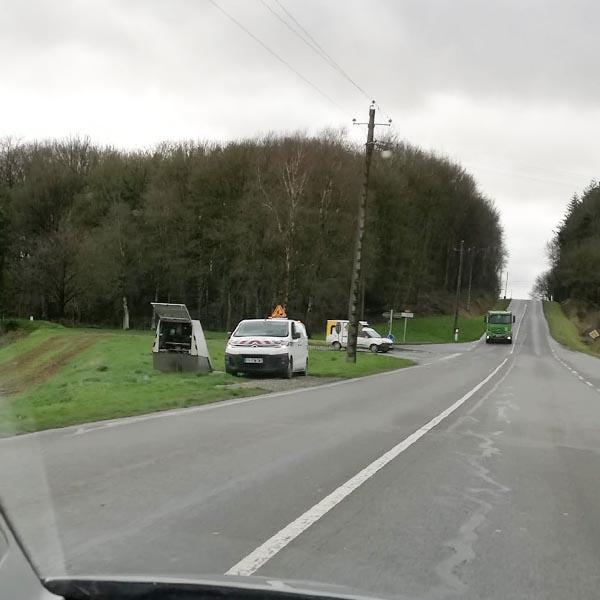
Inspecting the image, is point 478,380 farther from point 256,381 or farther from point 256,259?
point 256,259

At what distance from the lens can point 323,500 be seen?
691 centimetres

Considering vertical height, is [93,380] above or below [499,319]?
below

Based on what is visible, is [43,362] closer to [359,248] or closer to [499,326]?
[359,248]

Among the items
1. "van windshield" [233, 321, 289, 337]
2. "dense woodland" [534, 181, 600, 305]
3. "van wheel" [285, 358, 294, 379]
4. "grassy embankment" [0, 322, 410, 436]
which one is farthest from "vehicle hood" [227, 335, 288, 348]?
"dense woodland" [534, 181, 600, 305]

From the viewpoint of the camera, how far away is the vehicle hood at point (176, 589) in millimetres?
2896

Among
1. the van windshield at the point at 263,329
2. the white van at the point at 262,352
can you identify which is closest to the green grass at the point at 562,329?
the van windshield at the point at 263,329

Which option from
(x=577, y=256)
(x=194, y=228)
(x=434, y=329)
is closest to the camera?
(x=194, y=228)

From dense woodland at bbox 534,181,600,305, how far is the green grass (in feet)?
11.0

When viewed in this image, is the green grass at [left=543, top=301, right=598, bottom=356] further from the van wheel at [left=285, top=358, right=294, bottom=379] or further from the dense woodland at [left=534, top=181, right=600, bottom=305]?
the van wheel at [left=285, top=358, right=294, bottom=379]

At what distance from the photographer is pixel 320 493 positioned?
23.7 feet

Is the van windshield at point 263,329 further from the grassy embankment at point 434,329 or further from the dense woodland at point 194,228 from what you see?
the grassy embankment at point 434,329

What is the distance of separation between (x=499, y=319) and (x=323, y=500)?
67648 mm

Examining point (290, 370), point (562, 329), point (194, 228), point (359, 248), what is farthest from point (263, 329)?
point (562, 329)

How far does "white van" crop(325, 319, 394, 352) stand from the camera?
50156 millimetres
